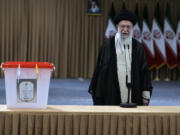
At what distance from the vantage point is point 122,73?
2.95 meters

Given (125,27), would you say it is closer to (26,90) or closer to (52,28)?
(26,90)

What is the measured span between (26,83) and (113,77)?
116cm

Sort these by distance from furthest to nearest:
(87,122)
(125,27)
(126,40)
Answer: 1. (126,40)
2. (125,27)
3. (87,122)

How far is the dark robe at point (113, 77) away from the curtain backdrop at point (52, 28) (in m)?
8.53

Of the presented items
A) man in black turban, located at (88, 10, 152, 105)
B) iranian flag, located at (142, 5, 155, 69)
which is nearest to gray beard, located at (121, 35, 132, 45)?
man in black turban, located at (88, 10, 152, 105)

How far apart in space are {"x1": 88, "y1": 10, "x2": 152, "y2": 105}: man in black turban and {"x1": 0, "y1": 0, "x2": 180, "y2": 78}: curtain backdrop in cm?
855

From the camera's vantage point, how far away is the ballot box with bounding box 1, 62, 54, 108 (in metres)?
1.98

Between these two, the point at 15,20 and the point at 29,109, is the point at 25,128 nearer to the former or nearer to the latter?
the point at 29,109

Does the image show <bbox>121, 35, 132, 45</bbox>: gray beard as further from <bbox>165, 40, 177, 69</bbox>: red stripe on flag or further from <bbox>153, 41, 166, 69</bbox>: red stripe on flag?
<bbox>165, 40, 177, 69</bbox>: red stripe on flag

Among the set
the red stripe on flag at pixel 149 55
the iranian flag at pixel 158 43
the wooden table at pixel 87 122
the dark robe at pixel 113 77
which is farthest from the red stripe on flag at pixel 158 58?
the wooden table at pixel 87 122

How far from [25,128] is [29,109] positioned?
132 mm

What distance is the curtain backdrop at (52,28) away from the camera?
37.4ft

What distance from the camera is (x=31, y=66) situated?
1.98 metres

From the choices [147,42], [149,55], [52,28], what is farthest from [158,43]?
[52,28]
